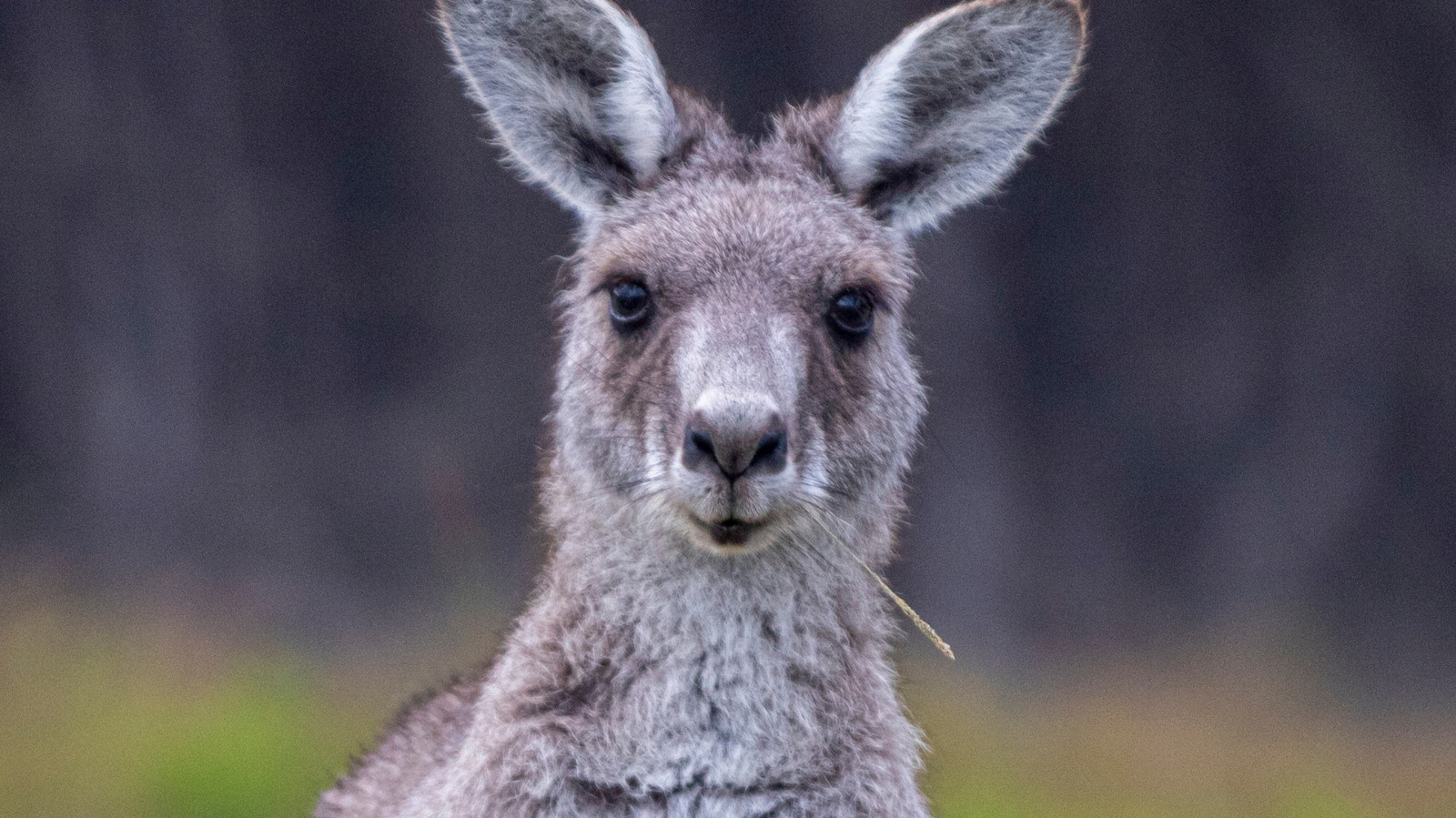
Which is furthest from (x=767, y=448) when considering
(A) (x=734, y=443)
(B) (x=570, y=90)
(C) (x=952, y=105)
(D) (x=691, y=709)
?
(C) (x=952, y=105)

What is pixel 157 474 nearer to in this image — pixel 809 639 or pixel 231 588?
pixel 231 588

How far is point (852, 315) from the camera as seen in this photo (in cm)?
470

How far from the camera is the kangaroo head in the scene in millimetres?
4246

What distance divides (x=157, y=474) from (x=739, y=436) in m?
5.72

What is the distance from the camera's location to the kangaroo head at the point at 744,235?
4.25 meters

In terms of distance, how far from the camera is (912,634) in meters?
8.43

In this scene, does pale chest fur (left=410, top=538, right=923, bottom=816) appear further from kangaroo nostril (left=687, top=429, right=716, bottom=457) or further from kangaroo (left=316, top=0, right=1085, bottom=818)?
kangaroo nostril (left=687, top=429, right=716, bottom=457)

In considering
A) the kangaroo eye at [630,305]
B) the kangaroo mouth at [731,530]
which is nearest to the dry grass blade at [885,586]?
the kangaroo mouth at [731,530]

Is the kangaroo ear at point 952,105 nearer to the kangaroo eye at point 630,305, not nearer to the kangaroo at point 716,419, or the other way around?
the kangaroo at point 716,419

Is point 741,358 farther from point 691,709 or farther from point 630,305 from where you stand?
point 691,709

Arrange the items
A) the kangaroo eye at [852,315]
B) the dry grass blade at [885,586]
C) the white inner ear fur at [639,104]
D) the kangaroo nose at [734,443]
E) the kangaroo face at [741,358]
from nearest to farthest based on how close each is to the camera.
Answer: the kangaroo nose at [734,443]
the kangaroo face at [741,358]
the dry grass blade at [885,586]
the kangaroo eye at [852,315]
the white inner ear fur at [639,104]

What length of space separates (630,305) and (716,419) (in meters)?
0.80

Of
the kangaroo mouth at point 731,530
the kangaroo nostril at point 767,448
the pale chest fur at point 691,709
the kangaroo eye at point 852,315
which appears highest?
the kangaroo eye at point 852,315

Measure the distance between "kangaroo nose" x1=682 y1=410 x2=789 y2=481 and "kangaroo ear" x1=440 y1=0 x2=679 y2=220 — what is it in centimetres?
123
